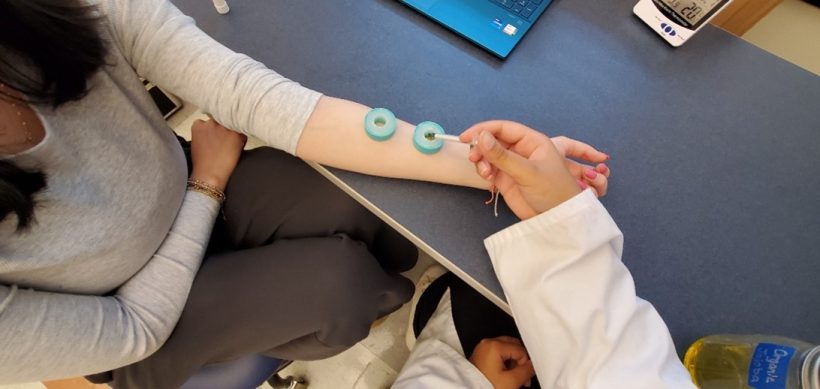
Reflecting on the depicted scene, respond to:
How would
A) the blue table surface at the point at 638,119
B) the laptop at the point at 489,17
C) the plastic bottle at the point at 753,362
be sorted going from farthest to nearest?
the laptop at the point at 489,17, the blue table surface at the point at 638,119, the plastic bottle at the point at 753,362

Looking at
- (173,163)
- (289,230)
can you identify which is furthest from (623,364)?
(173,163)

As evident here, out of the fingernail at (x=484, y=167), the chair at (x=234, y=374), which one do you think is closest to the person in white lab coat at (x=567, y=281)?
the fingernail at (x=484, y=167)

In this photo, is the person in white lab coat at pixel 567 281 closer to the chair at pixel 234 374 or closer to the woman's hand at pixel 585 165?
the woman's hand at pixel 585 165

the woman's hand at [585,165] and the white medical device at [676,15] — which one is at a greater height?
the white medical device at [676,15]

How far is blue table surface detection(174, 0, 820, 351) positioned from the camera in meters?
0.57

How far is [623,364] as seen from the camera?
51 cm

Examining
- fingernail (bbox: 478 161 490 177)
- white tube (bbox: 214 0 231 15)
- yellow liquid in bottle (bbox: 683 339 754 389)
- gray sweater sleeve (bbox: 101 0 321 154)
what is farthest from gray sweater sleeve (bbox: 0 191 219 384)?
yellow liquid in bottle (bbox: 683 339 754 389)

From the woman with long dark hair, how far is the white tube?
62 mm

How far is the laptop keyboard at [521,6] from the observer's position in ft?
2.32

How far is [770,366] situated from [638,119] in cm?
33

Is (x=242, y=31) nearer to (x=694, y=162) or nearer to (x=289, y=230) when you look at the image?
(x=289, y=230)

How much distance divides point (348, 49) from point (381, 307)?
458mm

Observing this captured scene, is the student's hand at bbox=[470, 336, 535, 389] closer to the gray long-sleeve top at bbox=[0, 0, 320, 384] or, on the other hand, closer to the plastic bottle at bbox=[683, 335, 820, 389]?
the plastic bottle at bbox=[683, 335, 820, 389]

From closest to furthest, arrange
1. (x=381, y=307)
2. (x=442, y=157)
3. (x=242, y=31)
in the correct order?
(x=442, y=157), (x=242, y=31), (x=381, y=307)
